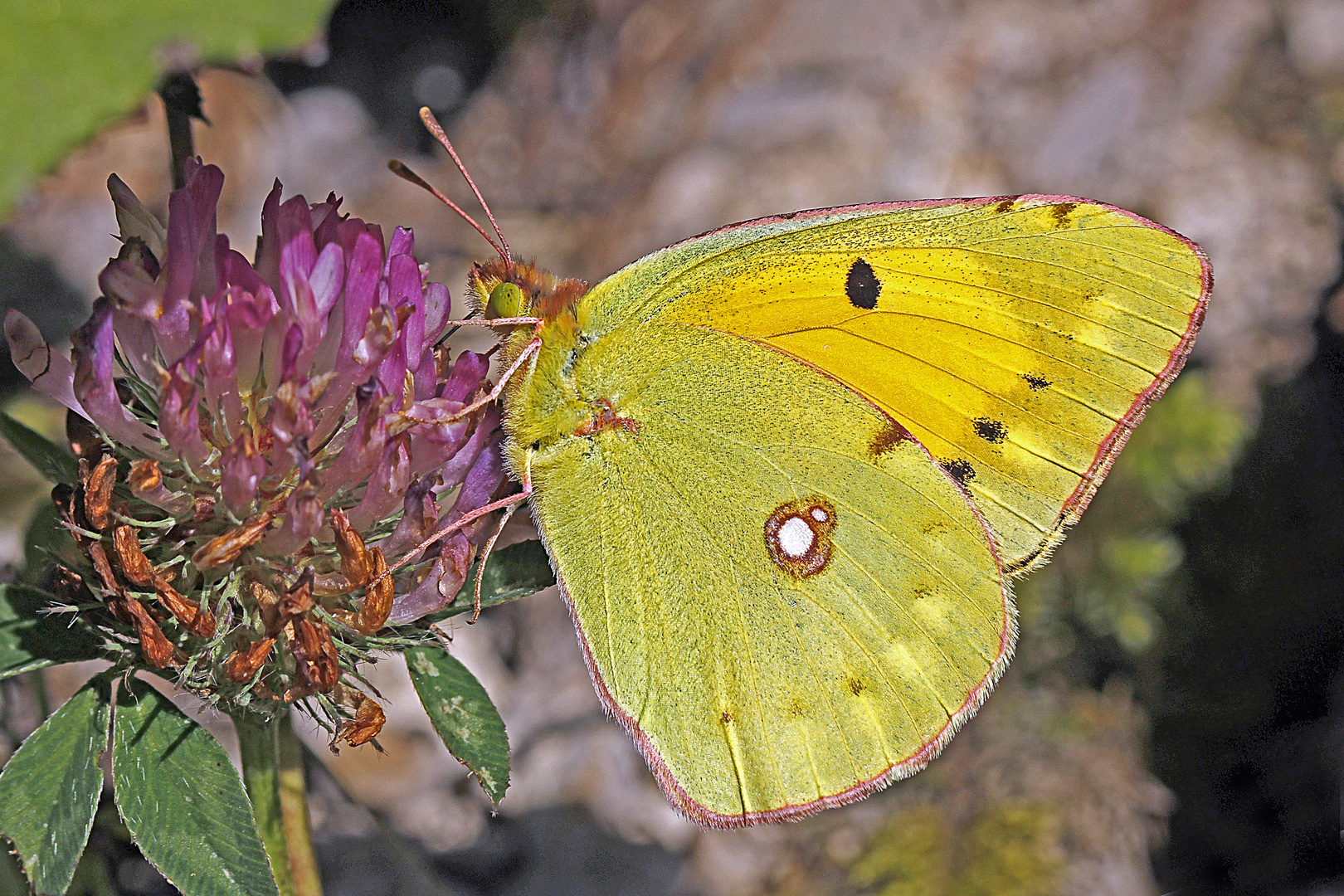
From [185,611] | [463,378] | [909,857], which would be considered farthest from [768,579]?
[909,857]

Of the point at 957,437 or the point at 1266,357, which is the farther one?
the point at 1266,357

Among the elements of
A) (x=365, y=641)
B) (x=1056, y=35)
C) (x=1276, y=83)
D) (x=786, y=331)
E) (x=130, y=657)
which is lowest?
(x=1276, y=83)

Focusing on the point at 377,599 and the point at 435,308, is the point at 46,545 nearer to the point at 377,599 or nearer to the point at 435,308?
the point at 377,599

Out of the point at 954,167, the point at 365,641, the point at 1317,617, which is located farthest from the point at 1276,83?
the point at 365,641

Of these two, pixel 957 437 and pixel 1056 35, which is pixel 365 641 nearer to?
pixel 957 437

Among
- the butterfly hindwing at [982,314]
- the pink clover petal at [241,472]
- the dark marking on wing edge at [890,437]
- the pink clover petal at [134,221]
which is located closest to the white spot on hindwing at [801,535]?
the dark marking on wing edge at [890,437]
